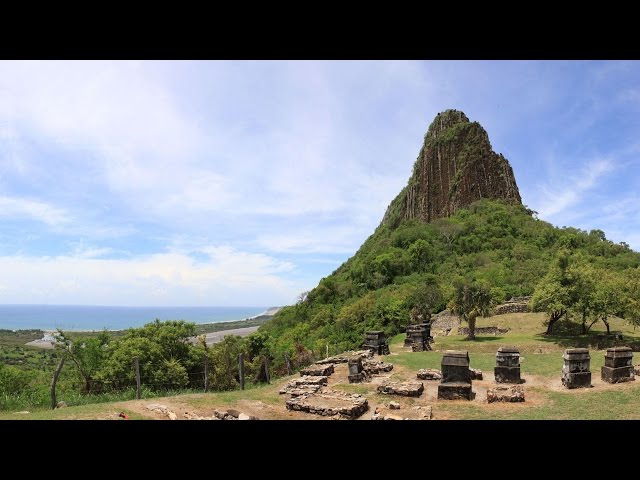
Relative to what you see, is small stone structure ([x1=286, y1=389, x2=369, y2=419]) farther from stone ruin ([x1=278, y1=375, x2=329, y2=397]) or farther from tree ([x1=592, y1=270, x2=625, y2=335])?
tree ([x1=592, y1=270, x2=625, y2=335])

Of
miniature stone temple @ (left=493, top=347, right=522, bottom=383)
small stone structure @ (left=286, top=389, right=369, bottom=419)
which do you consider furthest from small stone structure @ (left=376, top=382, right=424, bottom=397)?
miniature stone temple @ (left=493, top=347, right=522, bottom=383)

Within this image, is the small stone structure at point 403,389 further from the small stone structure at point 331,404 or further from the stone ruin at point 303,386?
the stone ruin at point 303,386

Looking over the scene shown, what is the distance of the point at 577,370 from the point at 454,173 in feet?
260

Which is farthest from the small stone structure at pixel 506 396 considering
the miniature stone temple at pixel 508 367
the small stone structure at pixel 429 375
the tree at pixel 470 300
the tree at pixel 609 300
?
the tree at pixel 470 300

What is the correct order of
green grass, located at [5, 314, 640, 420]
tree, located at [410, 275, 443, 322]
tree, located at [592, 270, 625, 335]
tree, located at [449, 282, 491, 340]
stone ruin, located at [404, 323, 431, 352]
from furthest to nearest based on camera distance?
tree, located at [410, 275, 443, 322] → tree, located at [449, 282, 491, 340] → stone ruin, located at [404, 323, 431, 352] → tree, located at [592, 270, 625, 335] → green grass, located at [5, 314, 640, 420]

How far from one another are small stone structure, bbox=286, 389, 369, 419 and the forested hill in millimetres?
17367

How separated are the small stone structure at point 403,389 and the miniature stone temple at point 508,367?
3310 mm

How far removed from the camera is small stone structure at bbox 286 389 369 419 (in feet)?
39.2

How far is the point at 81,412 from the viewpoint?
10.3 meters

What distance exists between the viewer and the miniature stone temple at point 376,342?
81.7ft

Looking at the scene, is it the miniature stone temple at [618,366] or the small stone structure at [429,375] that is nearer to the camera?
the miniature stone temple at [618,366]
